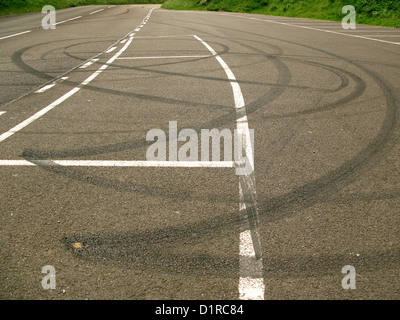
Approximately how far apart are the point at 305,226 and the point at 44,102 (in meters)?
5.45

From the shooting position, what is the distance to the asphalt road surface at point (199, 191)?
2.79 metres

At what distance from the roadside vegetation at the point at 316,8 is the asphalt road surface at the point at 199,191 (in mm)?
15578

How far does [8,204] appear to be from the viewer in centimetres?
371

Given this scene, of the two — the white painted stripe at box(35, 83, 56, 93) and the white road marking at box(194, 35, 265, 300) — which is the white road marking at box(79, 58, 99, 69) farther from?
the white road marking at box(194, 35, 265, 300)

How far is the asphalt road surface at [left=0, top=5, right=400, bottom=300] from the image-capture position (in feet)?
9.16

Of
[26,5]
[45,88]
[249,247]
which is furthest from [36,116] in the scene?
[26,5]

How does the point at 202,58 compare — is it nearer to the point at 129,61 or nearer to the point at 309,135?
the point at 129,61

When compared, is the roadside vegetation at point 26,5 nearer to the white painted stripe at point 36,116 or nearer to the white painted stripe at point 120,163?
the white painted stripe at point 36,116

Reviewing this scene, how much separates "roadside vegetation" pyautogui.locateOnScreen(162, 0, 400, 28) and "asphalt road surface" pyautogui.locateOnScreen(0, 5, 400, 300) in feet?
51.1

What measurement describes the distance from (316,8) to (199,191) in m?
26.9

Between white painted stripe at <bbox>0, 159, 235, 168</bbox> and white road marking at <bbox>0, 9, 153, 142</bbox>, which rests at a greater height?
white road marking at <bbox>0, 9, 153, 142</bbox>

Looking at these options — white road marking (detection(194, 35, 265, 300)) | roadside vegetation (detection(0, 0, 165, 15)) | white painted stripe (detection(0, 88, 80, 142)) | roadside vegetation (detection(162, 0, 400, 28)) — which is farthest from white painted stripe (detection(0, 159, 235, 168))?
roadside vegetation (detection(0, 0, 165, 15))

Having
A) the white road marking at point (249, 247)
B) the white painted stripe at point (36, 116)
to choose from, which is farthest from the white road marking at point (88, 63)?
the white road marking at point (249, 247)

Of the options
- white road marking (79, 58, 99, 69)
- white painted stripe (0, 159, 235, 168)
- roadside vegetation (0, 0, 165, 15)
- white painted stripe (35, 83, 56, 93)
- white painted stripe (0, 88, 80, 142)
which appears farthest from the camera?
roadside vegetation (0, 0, 165, 15)
